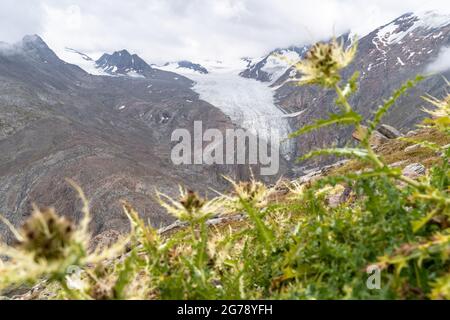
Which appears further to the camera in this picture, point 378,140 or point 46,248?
point 378,140

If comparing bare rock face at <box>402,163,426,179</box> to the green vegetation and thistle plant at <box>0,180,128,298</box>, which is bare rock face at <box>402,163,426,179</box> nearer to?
the green vegetation

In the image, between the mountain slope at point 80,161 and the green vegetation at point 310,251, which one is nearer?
the green vegetation at point 310,251

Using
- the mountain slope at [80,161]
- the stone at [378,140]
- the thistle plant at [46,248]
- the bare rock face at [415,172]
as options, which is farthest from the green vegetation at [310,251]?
the mountain slope at [80,161]

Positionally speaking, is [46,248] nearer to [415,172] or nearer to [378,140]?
[415,172]

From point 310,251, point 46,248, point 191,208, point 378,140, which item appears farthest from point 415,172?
point 378,140

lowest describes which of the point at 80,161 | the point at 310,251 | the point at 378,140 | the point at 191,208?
the point at 310,251

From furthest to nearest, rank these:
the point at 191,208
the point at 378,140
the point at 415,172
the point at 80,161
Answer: the point at 80,161 < the point at 378,140 < the point at 415,172 < the point at 191,208

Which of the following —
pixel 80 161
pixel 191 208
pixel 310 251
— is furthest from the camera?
pixel 80 161

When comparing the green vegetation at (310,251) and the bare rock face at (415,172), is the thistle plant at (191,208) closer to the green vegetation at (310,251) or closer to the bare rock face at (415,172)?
the green vegetation at (310,251)

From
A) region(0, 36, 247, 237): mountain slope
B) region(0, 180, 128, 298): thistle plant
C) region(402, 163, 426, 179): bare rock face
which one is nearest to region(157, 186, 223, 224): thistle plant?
region(0, 180, 128, 298): thistle plant

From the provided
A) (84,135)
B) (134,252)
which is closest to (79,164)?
(84,135)
